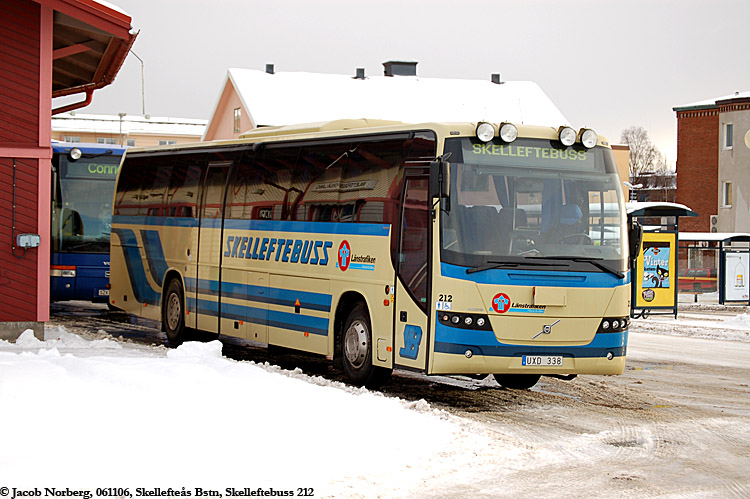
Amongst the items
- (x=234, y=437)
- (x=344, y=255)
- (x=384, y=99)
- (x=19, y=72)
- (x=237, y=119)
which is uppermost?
(x=384, y=99)

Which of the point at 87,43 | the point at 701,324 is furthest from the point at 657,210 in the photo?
the point at 87,43

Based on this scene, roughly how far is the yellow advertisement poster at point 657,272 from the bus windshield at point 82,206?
42.1 ft

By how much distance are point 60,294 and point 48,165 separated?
308 inches

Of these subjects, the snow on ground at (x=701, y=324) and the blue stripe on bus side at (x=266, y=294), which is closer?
the blue stripe on bus side at (x=266, y=294)

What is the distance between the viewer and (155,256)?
18.8 meters

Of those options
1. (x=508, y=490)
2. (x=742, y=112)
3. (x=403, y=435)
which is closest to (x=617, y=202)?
(x=403, y=435)

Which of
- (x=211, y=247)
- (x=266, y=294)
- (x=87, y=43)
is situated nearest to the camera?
(x=266, y=294)

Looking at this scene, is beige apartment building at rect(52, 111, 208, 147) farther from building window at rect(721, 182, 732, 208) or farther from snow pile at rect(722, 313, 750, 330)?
snow pile at rect(722, 313, 750, 330)

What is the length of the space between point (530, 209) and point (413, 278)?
153cm

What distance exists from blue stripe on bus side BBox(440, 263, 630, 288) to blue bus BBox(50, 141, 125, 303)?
40.2ft

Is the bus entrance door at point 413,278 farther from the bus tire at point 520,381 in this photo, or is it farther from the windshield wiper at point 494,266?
the bus tire at point 520,381

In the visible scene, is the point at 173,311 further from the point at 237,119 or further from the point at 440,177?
the point at 237,119

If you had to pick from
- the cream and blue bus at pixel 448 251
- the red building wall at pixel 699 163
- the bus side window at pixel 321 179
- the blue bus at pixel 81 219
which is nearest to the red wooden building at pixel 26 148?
the cream and blue bus at pixel 448 251

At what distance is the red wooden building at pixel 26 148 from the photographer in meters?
14.3
